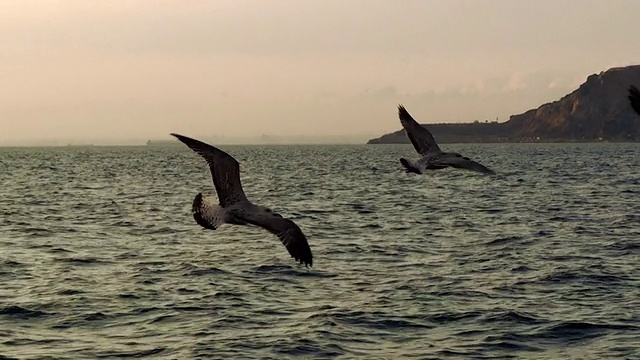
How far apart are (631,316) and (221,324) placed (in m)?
8.20

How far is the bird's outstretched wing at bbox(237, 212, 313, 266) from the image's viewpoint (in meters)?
11.3

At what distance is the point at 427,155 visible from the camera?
1385 cm

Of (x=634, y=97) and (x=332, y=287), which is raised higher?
(x=634, y=97)

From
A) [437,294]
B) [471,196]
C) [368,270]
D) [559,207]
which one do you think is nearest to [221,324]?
[437,294]

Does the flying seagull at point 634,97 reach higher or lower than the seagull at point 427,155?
higher

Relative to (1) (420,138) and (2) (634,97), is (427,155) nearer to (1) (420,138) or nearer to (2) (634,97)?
(1) (420,138)

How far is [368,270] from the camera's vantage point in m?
25.0

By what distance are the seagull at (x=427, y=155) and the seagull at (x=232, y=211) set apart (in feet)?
7.06

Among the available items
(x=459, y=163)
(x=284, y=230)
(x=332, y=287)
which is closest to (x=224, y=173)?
(x=284, y=230)

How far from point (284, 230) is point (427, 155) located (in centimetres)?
328

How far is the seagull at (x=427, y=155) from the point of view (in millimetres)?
13312

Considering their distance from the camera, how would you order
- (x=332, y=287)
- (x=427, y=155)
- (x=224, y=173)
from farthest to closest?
(x=332, y=287) → (x=427, y=155) → (x=224, y=173)

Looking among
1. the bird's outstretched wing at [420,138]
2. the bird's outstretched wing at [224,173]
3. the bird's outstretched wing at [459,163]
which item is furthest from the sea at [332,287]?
the bird's outstretched wing at [224,173]

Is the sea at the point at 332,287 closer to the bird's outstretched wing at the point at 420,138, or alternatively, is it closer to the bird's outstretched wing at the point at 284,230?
the bird's outstretched wing at the point at 420,138
